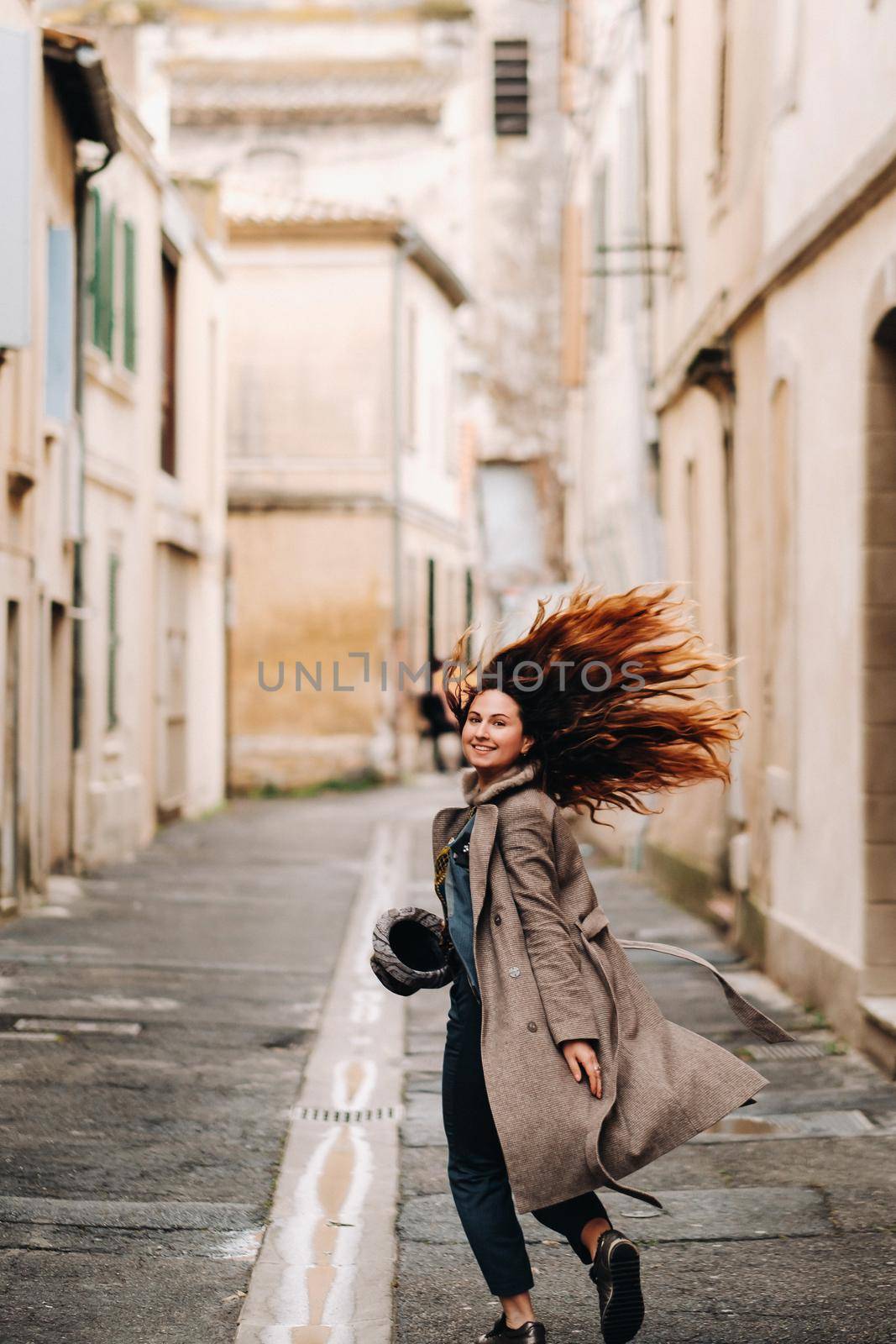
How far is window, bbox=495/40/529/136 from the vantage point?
33.2 m

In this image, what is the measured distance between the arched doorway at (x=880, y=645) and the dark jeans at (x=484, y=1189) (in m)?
3.59

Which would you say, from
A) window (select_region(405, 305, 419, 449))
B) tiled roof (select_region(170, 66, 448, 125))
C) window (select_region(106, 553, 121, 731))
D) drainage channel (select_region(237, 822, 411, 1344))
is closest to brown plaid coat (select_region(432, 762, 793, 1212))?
drainage channel (select_region(237, 822, 411, 1344))

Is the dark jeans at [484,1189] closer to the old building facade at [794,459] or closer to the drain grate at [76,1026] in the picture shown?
the old building facade at [794,459]

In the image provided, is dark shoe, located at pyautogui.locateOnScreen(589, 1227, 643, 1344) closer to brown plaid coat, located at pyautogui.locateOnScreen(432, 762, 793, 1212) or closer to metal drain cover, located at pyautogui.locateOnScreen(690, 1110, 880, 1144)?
brown plaid coat, located at pyautogui.locateOnScreen(432, 762, 793, 1212)

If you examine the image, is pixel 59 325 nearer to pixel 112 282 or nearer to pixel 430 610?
pixel 112 282

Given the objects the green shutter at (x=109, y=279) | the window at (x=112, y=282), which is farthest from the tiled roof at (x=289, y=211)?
the green shutter at (x=109, y=279)

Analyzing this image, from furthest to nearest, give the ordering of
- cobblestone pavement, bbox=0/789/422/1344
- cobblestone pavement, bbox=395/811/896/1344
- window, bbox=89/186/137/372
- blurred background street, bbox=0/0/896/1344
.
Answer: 1. window, bbox=89/186/137/372
2. blurred background street, bbox=0/0/896/1344
3. cobblestone pavement, bbox=0/789/422/1344
4. cobblestone pavement, bbox=395/811/896/1344

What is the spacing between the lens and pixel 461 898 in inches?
155

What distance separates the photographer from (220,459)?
21250 mm

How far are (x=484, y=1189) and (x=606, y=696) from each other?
118 cm

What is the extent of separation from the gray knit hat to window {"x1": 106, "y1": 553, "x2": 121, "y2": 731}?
11.0 meters

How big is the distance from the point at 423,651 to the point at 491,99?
1190 cm

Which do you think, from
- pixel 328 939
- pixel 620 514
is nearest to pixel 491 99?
pixel 620 514

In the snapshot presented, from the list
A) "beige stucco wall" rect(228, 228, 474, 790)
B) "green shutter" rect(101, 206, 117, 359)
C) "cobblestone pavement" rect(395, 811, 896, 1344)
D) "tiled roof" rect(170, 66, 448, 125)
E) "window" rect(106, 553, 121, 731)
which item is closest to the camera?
"cobblestone pavement" rect(395, 811, 896, 1344)
